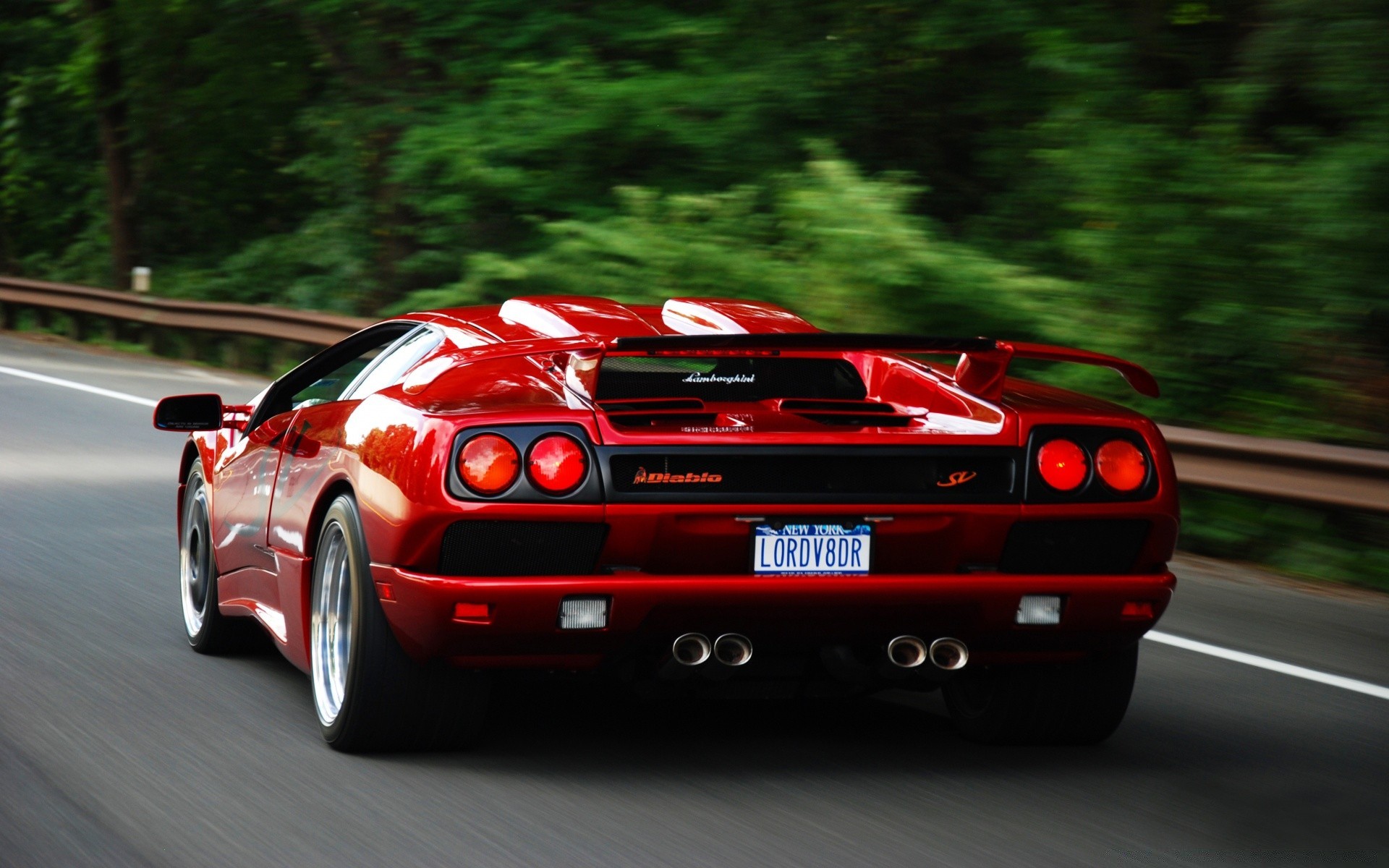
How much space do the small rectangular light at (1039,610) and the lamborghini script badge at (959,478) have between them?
1.08ft

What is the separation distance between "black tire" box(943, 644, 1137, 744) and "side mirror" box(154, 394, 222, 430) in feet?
8.38

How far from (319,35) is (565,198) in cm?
480

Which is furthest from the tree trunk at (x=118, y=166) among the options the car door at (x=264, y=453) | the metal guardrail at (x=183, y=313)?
the car door at (x=264, y=453)

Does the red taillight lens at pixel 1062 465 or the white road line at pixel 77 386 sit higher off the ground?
the red taillight lens at pixel 1062 465

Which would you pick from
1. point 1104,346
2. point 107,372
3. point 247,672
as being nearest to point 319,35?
point 107,372

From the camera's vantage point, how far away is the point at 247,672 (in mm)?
5871

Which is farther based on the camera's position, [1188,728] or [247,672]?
[247,672]

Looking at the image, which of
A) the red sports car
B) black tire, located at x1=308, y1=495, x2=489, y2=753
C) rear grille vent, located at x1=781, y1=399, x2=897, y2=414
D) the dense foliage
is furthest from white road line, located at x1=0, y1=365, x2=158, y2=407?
rear grille vent, located at x1=781, y1=399, x2=897, y2=414

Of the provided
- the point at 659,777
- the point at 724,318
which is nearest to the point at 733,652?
the point at 659,777

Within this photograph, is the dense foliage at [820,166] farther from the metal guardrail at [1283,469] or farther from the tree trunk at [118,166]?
the metal guardrail at [1283,469]

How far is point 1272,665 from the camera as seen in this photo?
6.37 metres

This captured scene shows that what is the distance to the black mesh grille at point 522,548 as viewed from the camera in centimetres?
424

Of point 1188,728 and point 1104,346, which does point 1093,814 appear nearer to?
point 1188,728

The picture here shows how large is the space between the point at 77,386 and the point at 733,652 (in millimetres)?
13230
